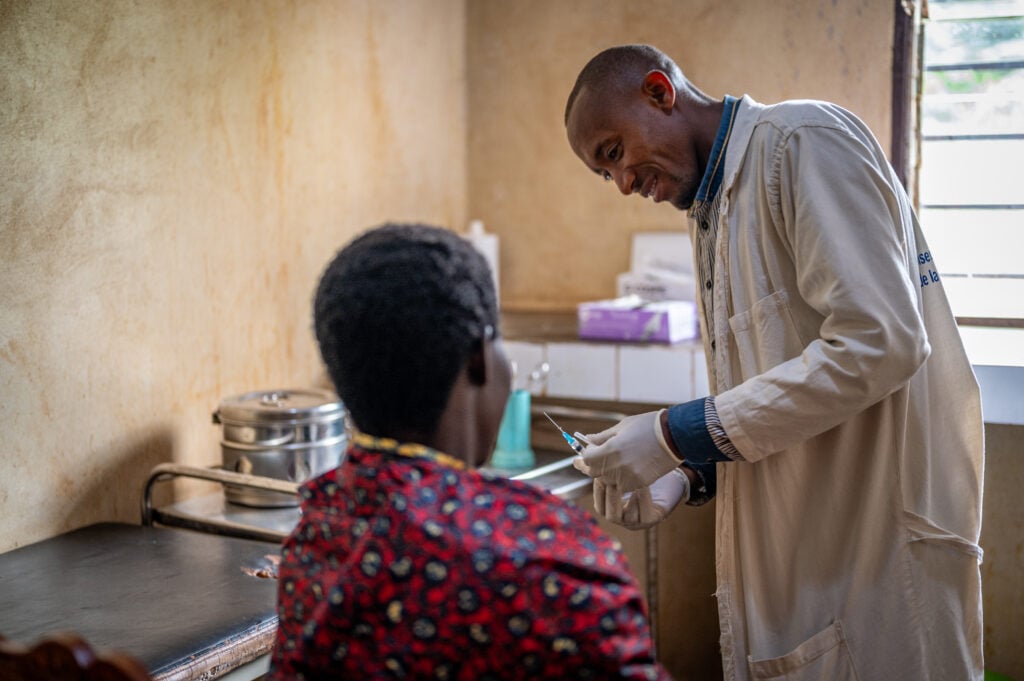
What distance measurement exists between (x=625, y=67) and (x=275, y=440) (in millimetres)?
1064

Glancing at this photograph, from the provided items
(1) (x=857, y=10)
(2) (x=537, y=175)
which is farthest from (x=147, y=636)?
(1) (x=857, y=10)

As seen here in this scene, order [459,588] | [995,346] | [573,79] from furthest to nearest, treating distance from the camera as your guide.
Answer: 1. [573,79]
2. [995,346]
3. [459,588]

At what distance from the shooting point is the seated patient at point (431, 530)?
86 cm

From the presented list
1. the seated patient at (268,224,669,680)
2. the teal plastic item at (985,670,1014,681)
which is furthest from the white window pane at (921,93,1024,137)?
the seated patient at (268,224,669,680)

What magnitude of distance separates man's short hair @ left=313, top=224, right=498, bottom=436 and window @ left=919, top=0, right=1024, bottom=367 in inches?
76.0

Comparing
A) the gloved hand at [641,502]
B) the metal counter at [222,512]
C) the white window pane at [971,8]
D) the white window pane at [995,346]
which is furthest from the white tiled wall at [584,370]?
the white window pane at [971,8]

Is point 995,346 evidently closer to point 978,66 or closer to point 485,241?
point 978,66

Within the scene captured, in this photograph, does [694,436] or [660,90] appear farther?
[660,90]

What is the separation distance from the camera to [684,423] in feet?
4.71

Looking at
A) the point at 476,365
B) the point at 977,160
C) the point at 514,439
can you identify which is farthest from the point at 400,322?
the point at 977,160

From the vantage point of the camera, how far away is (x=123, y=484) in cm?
204

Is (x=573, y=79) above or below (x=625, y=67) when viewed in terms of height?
above

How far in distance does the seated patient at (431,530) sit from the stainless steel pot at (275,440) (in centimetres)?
105

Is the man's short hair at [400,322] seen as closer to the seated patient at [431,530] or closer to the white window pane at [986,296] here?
the seated patient at [431,530]
